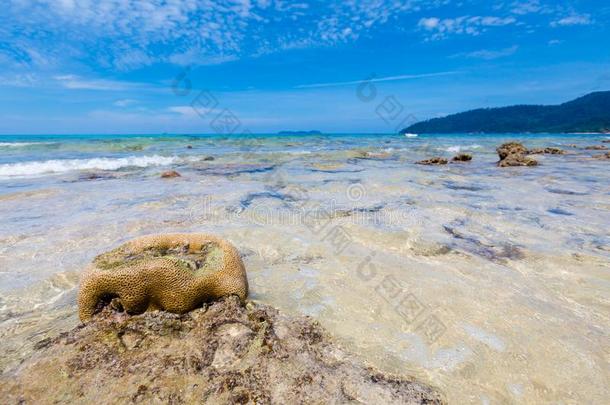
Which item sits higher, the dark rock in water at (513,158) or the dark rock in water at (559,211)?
the dark rock in water at (559,211)

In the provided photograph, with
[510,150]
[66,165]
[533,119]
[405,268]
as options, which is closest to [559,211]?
[405,268]

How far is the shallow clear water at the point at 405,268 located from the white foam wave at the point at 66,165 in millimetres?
6548

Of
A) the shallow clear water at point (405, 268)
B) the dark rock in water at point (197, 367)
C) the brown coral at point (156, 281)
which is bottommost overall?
the shallow clear water at point (405, 268)

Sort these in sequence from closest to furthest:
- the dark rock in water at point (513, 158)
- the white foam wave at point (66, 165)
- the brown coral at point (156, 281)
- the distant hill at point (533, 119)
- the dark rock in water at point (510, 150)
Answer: the brown coral at point (156, 281) < the white foam wave at point (66, 165) < the dark rock in water at point (513, 158) < the dark rock in water at point (510, 150) < the distant hill at point (533, 119)

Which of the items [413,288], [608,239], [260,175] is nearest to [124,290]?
[413,288]

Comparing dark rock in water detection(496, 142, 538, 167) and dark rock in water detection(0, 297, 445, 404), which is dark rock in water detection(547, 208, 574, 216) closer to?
dark rock in water detection(0, 297, 445, 404)

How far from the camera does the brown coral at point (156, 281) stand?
2969 mm

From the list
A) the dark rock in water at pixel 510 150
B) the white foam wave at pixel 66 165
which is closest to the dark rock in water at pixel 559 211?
the dark rock in water at pixel 510 150

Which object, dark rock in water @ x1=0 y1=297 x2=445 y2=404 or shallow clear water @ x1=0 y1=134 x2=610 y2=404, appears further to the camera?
shallow clear water @ x1=0 y1=134 x2=610 y2=404

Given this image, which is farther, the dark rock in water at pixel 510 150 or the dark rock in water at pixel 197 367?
the dark rock in water at pixel 510 150

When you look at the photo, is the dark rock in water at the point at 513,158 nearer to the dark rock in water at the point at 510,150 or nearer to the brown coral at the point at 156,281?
the dark rock in water at the point at 510,150

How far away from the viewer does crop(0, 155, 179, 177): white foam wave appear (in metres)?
14.4

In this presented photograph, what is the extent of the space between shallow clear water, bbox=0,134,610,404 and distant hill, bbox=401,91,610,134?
111887 millimetres

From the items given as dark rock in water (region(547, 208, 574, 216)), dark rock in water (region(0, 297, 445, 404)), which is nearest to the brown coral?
dark rock in water (region(0, 297, 445, 404))
